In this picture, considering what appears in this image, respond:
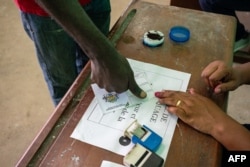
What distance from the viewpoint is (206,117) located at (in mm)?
700

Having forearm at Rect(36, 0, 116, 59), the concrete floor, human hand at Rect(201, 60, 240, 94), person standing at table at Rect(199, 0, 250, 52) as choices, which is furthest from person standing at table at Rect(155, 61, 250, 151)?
the concrete floor

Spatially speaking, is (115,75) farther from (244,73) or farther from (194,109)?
(244,73)

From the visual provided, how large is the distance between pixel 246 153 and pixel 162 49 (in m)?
0.36

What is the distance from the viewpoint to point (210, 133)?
2.19 ft

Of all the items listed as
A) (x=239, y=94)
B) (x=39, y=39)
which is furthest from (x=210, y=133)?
(x=239, y=94)

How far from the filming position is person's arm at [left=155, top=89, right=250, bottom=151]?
67 centimetres

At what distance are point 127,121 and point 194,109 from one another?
16 cm

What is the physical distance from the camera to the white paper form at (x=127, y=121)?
0.65 m

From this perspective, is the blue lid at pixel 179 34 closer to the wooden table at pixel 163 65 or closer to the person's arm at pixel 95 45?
the wooden table at pixel 163 65

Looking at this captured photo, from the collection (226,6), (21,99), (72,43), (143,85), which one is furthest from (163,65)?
(21,99)

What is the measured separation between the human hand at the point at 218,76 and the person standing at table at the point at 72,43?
0.17 m

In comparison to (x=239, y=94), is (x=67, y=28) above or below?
above

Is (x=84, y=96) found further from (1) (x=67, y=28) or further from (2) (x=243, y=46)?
(2) (x=243, y=46)

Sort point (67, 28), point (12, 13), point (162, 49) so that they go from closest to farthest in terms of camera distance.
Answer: point (67, 28) → point (162, 49) → point (12, 13)
